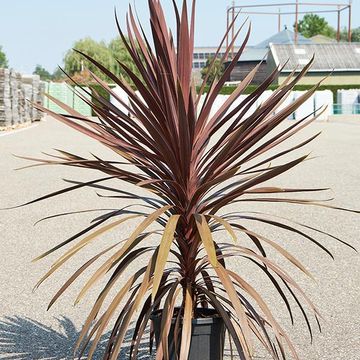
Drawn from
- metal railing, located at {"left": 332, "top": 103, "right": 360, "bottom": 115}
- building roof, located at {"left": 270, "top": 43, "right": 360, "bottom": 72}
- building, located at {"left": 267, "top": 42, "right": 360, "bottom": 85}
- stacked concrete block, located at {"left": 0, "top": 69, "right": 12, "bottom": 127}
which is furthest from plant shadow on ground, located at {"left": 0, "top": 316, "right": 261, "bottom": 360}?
building, located at {"left": 267, "top": 42, "right": 360, "bottom": 85}

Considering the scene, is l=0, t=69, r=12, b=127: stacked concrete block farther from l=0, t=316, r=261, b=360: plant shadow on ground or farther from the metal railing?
the metal railing

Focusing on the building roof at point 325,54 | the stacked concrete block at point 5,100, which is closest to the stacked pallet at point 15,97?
the stacked concrete block at point 5,100

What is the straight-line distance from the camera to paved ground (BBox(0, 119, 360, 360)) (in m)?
5.21

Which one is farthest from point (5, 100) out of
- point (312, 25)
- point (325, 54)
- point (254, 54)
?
point (312, 25)

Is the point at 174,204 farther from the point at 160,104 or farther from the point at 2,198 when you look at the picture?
the point at 2,198

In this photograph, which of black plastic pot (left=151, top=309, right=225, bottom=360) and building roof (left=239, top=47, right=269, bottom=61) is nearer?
black plastic pot (left=151, top=309, right=225, bottom=360)

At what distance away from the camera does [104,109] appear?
3947mm

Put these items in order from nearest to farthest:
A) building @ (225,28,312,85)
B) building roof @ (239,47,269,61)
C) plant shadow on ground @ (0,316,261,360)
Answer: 1. plant shadow on ground @ (0,316,261,360)
2. building @ (225,28,312,85)
3. building roof @ (239,47,269,61)

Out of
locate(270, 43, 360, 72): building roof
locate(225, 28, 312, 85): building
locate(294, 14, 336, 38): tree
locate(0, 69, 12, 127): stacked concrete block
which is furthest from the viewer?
locate(294, 14, 336, 38): tree

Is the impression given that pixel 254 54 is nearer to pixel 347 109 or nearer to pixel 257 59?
pixel 257 59

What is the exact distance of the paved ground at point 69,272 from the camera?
17.1 feet

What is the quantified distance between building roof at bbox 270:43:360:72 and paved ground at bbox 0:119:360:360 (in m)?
55.9

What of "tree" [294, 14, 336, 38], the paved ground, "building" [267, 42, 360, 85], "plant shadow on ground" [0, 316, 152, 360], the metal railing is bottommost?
"plant shadow on ground" [0, 316, 152, 360]

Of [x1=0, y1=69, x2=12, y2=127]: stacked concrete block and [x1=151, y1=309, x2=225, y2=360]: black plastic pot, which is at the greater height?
[x1=0, y1=69, x2=12, y2=127]: stacked concrete block
